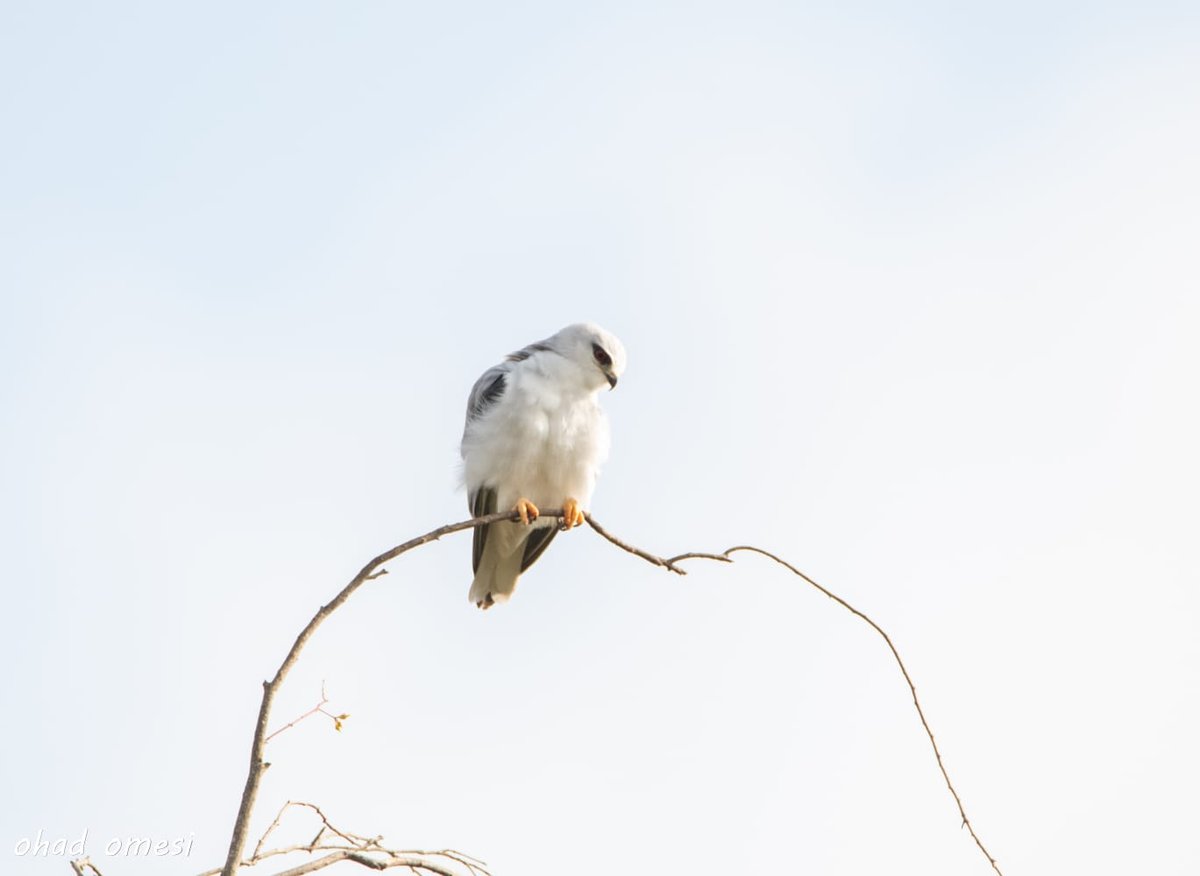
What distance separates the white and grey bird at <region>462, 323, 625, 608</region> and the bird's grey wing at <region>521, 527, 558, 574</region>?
30 millimetres

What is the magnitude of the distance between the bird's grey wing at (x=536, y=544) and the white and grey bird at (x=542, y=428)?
3 cm

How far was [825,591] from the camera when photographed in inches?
146

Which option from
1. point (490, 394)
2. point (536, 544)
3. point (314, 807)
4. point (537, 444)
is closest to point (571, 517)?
point (537, 444)

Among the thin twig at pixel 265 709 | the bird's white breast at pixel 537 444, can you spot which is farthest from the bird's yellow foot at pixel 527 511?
the thin twig at pixel 265 709

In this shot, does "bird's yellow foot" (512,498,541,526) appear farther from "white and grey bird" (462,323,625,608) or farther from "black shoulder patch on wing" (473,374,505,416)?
"black shoulder patch on wing" (473,374,505,416)

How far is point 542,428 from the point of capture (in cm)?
692

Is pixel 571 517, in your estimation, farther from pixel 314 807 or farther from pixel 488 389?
pixel 314 807

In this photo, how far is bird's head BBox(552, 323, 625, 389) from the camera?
7.27 meters

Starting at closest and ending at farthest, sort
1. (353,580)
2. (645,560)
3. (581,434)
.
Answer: (353,580), (645,560), (581,434)

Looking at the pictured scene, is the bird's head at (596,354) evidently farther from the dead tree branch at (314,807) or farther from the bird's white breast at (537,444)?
the dead tree branch at (314,807)

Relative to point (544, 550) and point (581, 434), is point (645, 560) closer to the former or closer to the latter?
point (581, 434)

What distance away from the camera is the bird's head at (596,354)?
7.27 m

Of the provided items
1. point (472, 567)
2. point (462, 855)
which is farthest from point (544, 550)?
point (462, 855)

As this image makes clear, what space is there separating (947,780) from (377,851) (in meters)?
1.43
